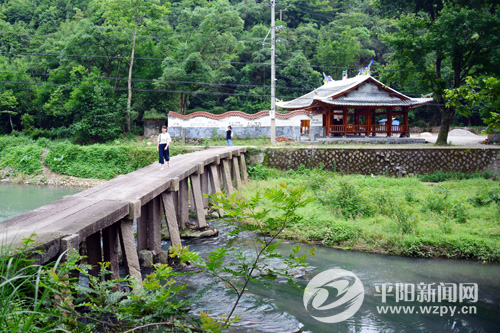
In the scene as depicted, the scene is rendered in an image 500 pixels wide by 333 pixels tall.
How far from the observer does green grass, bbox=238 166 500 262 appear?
31.2ft

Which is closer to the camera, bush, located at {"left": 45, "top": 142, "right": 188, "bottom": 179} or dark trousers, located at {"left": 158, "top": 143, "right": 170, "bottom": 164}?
dark trousers, located at {"left": 158, "top": 143, "right": 170, "bottom": 164}

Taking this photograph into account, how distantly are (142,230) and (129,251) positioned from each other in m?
2.53

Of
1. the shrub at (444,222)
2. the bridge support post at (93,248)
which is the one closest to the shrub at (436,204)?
the shrub at (444,222)

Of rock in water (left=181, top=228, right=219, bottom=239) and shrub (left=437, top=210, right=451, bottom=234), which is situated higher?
shrub (left=437, top=210, right=451, bottom=234)

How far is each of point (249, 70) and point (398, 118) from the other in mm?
15649

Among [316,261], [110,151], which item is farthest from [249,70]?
[316,261]

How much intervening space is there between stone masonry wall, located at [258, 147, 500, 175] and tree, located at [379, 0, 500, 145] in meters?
2.70

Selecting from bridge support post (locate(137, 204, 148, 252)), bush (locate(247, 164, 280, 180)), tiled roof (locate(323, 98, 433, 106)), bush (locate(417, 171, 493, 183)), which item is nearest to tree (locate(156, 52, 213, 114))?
tiled roof (locate(323, 98, 433, 106))

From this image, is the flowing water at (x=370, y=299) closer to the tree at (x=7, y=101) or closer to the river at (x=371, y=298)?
the river at (x=371, y=298)

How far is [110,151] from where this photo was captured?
76.5 feet

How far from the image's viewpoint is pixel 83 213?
557cm

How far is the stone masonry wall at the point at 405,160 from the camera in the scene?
19.6 metres

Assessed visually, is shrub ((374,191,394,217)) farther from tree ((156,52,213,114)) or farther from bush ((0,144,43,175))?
bush ((0,144,43,175))

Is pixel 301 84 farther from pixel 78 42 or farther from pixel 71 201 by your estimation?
pixel 71 201
